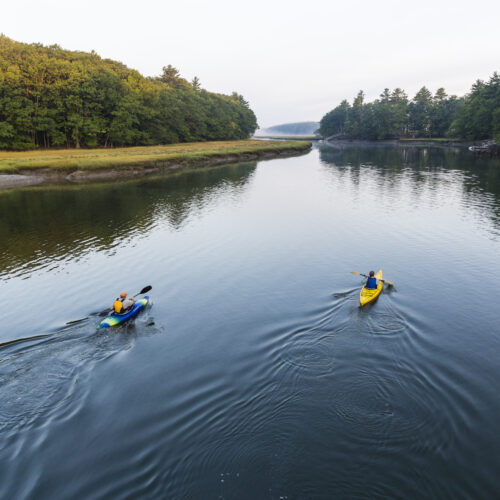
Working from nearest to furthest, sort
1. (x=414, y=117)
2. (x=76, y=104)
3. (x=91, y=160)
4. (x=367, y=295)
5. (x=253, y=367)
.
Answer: (x=253, y=367), (x=367, y=295), (x=91, y=160), (x=76, y=104), (x=414, y=117)

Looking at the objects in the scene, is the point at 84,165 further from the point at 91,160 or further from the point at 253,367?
the point at 253,367

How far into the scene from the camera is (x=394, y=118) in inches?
6722

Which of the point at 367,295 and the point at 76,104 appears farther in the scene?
the point at 76,104

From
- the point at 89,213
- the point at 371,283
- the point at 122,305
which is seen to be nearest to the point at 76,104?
the point at 89,213

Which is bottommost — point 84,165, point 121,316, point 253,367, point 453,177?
point 253,367

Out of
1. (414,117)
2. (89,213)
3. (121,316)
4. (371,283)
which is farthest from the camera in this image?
(414,117)

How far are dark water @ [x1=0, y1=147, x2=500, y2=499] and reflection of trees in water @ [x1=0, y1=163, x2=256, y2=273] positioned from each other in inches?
24.3

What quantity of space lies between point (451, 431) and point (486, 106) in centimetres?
13537

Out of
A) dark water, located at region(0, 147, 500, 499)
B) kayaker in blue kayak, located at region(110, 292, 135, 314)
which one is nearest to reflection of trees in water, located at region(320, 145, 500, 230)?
dark water, located at region(0, 147, 500, 499)

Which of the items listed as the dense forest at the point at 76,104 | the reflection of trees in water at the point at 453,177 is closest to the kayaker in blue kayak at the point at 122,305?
the reflection of trees in water at the point at 453,177

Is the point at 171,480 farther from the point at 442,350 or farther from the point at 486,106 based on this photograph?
the point at 486,106

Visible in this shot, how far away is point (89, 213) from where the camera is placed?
142 ft

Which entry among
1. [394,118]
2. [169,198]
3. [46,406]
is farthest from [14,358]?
[394,118]

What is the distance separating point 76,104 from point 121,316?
92.5m
